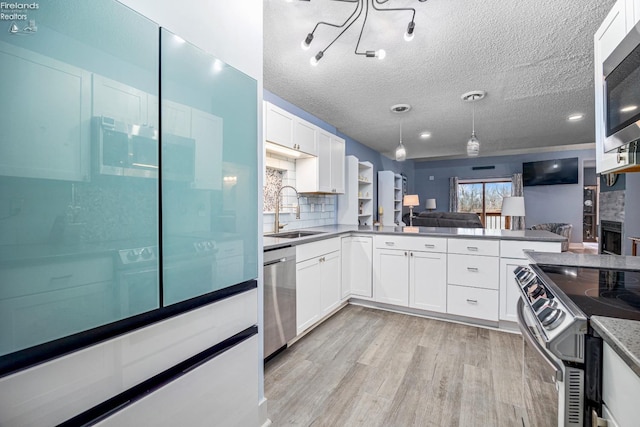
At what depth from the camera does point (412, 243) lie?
303 cm

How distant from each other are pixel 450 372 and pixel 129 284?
6.91 feet

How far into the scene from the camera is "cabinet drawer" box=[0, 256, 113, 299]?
0.69 m

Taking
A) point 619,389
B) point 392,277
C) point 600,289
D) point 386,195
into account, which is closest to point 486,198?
point 386,195

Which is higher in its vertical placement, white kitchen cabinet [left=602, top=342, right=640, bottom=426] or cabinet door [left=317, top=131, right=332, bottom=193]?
cabinet door [left=317, top=131, right=332, bottom=193]

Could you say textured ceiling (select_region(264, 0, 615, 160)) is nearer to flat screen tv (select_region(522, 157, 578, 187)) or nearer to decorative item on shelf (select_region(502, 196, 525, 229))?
decorative item on shelf (select_region(502, 196, 525, 229))

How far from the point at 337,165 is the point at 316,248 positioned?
159 centimetres

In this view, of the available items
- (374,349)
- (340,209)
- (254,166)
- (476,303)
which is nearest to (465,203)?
(340,209)

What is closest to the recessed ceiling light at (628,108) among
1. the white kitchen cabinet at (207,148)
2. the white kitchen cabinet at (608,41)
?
the white kitchen cabinet at (608,41)

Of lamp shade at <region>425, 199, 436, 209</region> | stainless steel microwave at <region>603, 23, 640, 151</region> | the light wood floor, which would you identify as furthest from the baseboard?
lamp shade at <region>425, 199, 436, 209</region>

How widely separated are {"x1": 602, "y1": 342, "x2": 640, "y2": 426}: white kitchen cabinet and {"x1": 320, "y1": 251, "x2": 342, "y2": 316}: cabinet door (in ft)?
7.06

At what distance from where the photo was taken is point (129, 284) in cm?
93

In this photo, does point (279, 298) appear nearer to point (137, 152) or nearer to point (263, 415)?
point (263, 415)

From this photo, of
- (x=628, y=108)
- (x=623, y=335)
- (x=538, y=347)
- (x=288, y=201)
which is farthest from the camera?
(x=288, y=201)

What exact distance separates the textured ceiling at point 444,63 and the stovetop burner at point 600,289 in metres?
1.70
